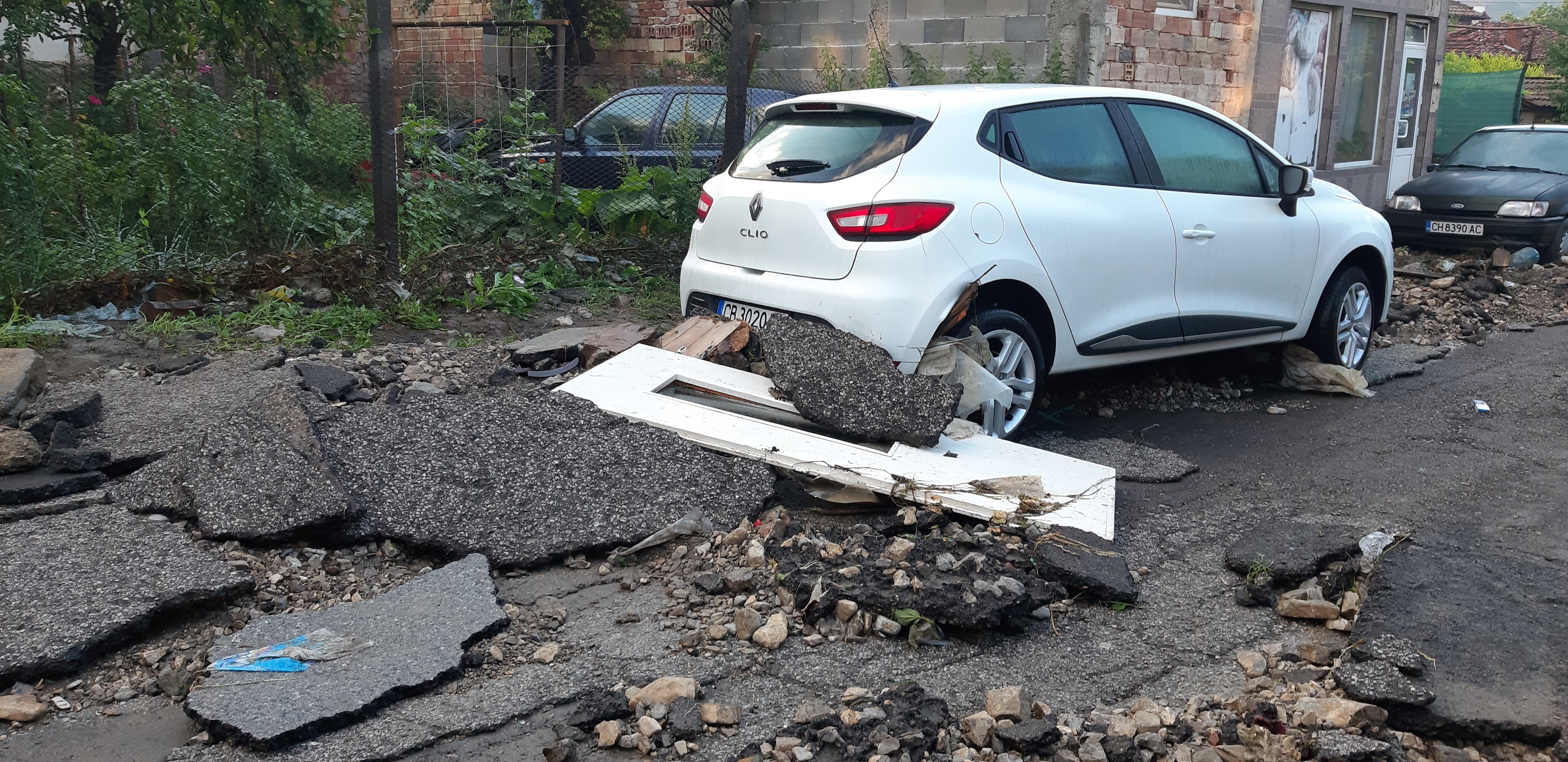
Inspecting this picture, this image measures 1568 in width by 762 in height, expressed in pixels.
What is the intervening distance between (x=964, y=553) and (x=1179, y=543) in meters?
1.13

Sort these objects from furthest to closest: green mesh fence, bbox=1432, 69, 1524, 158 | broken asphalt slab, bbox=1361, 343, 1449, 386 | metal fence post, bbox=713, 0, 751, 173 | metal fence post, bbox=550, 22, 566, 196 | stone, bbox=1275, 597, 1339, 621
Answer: green mesh fence, bbox=1432, 69, 1524, 158 → metal fence post, bbox=550, 22, 566, 196 → metal fence post, bbox=713, 0, 751, 173 → broken asphalt slab, bbox=1361, 343, 1449, 386 → stone, bbox=1275, 597, 1339, 621

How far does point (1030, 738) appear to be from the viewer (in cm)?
294

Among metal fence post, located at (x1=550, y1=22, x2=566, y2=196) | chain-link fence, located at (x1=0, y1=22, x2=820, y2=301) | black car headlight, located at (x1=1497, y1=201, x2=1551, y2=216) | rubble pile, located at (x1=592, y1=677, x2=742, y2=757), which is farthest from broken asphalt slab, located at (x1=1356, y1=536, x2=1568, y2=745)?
black car headlight, located at (x1=1497, y1=201, x2=1551, y2=216)

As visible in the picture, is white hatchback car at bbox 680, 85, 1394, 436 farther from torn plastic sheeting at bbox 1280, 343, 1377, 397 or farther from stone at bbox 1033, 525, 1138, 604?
stone at bbox 1033, 525, 1138, 604

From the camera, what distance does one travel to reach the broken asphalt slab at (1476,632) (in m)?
3.07

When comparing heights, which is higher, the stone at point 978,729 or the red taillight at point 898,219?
the red taillight at point 898,219

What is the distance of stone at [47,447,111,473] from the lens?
14.3ft

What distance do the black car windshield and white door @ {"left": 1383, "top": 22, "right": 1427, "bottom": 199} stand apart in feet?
14.7

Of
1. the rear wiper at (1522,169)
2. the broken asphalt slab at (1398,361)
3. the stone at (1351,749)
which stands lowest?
the stone at (1351,749)

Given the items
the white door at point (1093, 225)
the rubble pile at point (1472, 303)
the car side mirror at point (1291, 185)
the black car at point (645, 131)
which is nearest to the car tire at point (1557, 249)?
the rubble pile at point (1472, 303)

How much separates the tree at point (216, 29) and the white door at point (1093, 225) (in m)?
4.62

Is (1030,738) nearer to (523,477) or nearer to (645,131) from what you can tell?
(523,477)

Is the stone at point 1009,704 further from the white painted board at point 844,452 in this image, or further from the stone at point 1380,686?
the white painted board at point 844,452

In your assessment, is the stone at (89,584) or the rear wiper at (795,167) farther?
the rear wiper at (795,167)
